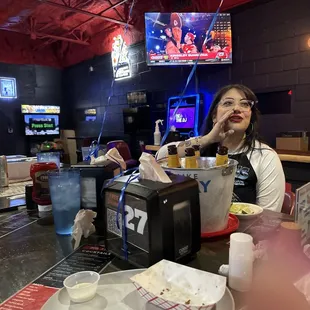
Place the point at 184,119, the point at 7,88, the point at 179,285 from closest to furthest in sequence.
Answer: the point at 179,285 < the point at 184,119 < the point at 7,88

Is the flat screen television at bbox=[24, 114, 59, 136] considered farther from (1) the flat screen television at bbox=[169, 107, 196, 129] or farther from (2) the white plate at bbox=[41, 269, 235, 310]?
(2) the white plate at bbox=[41, 269, 235, 310]

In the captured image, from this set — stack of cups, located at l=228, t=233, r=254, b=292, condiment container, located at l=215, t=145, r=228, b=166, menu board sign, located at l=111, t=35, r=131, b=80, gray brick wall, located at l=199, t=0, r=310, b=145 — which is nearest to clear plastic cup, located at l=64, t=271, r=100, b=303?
stack of cups, located at l=228, t=233, r=254, b=292

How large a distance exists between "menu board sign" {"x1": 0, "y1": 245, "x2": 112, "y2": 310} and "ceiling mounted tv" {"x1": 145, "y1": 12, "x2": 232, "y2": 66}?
336cm

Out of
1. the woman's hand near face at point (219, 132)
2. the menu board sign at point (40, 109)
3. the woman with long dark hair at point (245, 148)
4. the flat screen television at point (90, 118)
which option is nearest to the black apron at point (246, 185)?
the woman with long dark hair at point (245, 148)

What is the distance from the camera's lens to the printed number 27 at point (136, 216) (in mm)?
738

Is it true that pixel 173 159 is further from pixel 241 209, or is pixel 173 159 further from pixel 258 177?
pixel 258 177

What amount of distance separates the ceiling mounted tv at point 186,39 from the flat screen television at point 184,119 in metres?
0.69

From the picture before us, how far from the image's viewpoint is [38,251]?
93 centimetres

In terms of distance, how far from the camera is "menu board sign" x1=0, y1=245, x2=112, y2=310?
655 mm

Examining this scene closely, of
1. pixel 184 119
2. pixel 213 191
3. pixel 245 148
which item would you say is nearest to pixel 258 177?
pixel 245 148

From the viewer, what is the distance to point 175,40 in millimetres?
3957

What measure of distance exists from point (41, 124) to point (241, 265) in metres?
6.98

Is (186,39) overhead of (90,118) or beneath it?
overhead

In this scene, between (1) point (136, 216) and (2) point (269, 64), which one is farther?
(2) point (269, 64)
